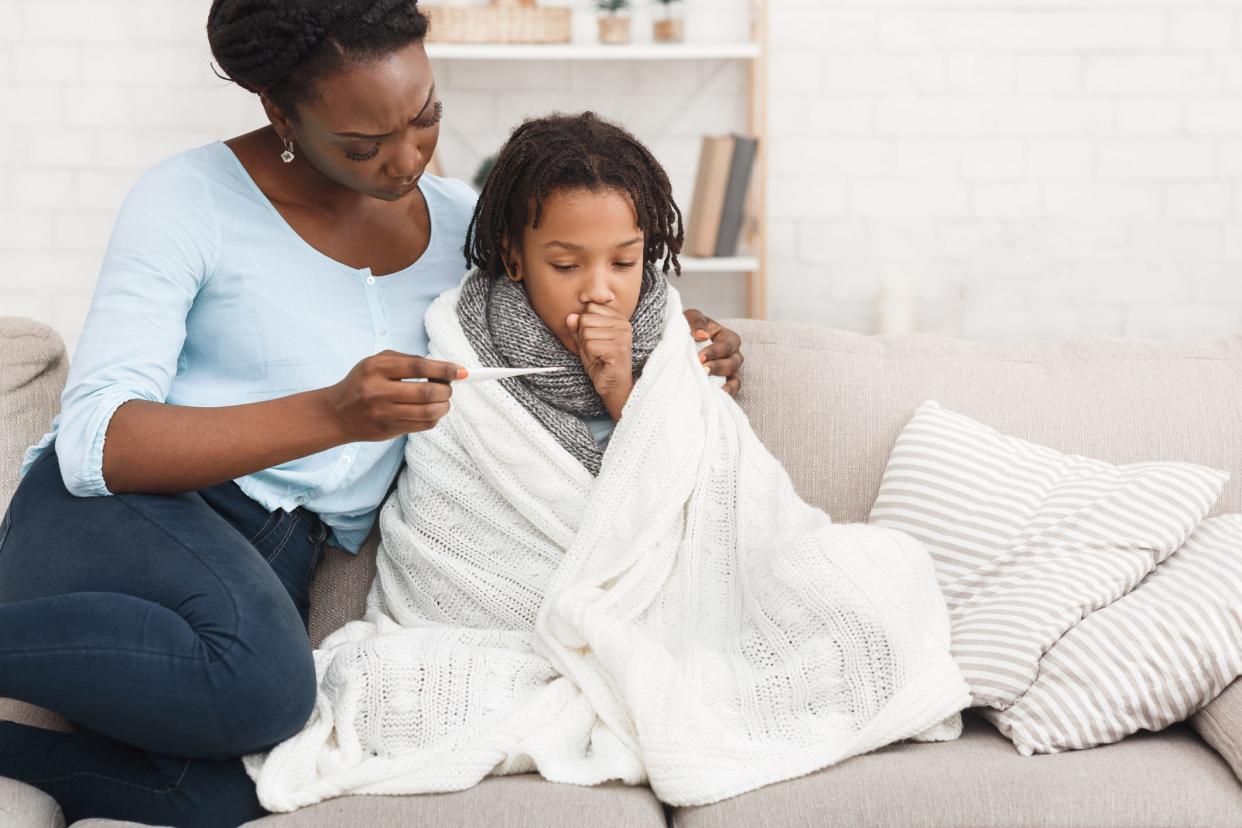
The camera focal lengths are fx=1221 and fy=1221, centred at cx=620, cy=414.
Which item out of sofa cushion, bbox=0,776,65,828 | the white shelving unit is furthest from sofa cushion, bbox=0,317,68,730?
the white shelving unit

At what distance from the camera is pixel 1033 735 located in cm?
134

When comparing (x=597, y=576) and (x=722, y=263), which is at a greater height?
(x=722, y=263)

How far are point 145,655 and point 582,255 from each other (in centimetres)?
71

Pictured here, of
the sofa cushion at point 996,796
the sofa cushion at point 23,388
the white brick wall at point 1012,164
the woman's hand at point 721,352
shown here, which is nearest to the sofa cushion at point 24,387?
the sofa cushion at point 23,388

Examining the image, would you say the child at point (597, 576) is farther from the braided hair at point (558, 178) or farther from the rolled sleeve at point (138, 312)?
the rolled sleeve at point (138, 312)

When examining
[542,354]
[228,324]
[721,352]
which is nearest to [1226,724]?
[721,352]

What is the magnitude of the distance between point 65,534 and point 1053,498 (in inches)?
46.5

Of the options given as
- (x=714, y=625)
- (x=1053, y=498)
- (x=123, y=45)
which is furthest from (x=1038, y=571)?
(x=123, y=45)

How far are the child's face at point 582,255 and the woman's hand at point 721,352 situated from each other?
144 mm

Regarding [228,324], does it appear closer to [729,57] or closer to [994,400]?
[994,400]

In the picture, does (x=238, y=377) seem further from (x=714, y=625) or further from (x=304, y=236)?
(x=714, y=625)

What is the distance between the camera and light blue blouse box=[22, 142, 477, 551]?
1.37m

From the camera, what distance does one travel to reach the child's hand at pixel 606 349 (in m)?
1.56

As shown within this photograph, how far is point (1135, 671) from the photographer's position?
4.41 ft
